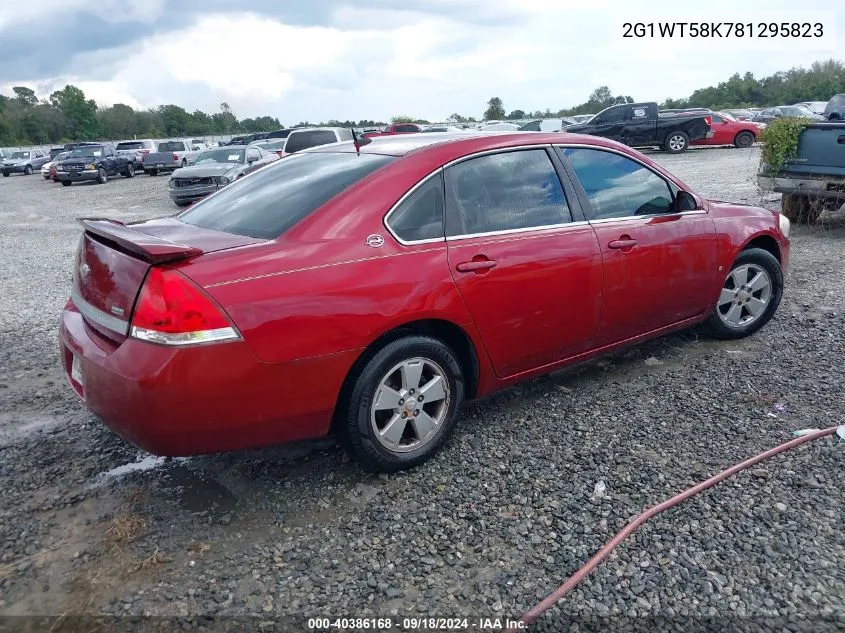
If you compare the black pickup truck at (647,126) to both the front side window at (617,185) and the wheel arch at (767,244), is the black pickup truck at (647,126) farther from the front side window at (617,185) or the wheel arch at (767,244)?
the front side window at (617,185)

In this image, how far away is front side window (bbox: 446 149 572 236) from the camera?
11.3 feet

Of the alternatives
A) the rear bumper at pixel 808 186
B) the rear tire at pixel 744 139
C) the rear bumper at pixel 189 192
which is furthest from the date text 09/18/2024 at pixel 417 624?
the rear tire at pixel 744 139

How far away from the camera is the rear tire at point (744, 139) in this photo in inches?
1001

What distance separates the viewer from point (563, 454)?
3.46 meters

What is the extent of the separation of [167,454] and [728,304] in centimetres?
391

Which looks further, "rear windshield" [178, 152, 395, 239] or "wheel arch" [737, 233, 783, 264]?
"wheel arch" [737, 233, 783, 264]

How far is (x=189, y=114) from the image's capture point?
87250 mm

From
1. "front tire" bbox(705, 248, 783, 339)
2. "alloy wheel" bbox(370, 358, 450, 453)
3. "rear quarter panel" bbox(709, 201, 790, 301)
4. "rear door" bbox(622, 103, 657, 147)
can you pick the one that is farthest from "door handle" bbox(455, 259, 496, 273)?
"rear door" bbox(622, 103, 657, 147)

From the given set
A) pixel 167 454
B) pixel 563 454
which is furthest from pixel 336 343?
pixel 563 454

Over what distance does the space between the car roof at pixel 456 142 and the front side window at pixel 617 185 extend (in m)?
0.10

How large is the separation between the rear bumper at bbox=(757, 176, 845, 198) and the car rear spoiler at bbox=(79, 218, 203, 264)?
805cm

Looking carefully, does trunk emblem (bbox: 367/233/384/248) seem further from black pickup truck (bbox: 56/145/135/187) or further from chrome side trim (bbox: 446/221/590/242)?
black pickup truck (bbox: 56/145/135/187)

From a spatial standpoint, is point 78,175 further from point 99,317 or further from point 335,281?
point 335,281

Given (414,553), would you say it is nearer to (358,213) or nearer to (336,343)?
(336,343)
